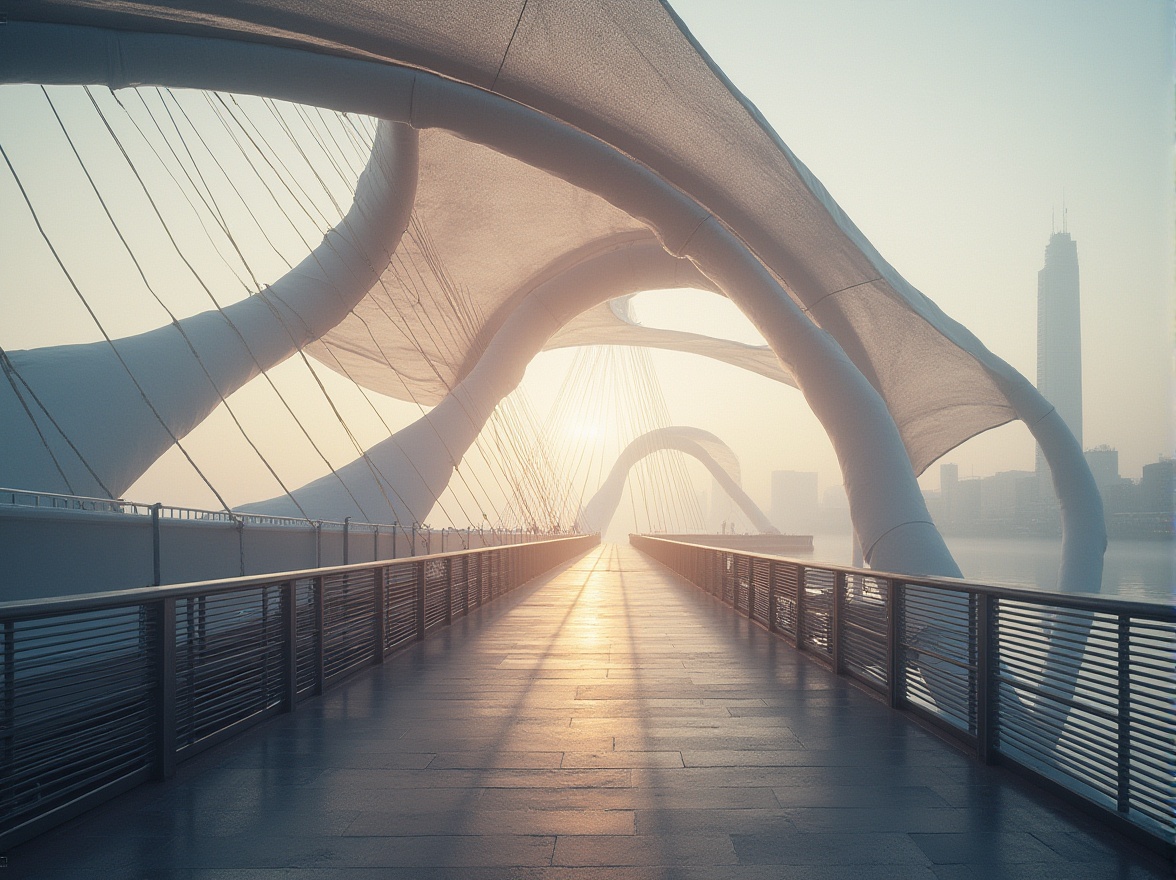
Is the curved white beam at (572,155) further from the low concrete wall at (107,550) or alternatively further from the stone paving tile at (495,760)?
the stone paving tile at (495,760)

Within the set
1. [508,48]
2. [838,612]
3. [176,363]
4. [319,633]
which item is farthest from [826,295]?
[319,633]

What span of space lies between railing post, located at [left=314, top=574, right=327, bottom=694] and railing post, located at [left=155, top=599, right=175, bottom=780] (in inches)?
70.1

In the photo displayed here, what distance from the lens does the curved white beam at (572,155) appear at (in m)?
13.6

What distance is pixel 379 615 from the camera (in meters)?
7.33

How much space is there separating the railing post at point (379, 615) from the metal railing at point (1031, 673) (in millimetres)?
3551

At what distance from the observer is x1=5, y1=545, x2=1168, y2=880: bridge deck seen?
3127 mm

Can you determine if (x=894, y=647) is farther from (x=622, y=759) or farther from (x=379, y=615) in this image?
(x=379, y=615)

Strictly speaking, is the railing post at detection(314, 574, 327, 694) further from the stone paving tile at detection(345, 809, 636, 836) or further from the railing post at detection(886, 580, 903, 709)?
the railing post at detection(886, 580, 903, 709)

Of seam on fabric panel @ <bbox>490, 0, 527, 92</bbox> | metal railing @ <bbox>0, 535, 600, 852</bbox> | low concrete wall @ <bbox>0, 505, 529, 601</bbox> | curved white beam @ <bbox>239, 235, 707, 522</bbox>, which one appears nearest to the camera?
metal railing @ <bbox>0, 535, 600, 852</bbox>

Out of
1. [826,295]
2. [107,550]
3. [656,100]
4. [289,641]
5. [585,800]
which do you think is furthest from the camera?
[826,295]

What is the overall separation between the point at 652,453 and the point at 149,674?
8428 centimetres

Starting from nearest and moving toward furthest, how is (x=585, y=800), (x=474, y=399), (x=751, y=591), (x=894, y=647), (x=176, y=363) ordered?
(x=585, y=800), (x=894, y=647), (x=751, y=591), (x=176, y=363), (x=474, y=399)

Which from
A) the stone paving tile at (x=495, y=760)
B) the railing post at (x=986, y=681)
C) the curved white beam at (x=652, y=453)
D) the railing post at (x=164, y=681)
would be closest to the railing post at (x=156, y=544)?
the railing post at (x=164, y=681)

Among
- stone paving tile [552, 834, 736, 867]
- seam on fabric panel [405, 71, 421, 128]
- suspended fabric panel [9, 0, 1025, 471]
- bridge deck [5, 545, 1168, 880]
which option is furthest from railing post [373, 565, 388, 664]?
seam on fabric panel [405, 71, 421, 128]
